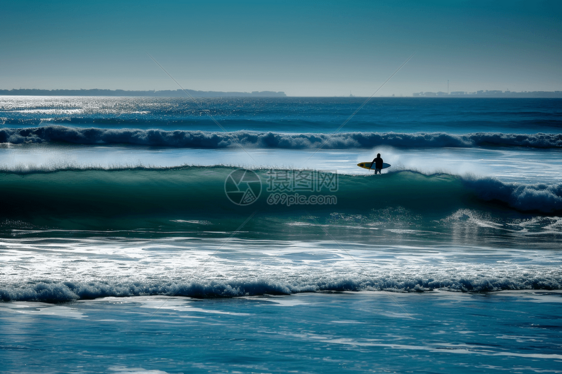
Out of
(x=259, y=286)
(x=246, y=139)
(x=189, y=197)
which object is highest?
(x=246, y=139)

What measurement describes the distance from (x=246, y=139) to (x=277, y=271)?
2321cm

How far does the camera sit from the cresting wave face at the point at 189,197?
1136 centimetres

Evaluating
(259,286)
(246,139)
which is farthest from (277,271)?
(246,139)

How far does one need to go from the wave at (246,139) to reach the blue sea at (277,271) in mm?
12690

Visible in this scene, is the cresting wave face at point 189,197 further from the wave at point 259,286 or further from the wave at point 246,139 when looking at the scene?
the wave at point 246,139

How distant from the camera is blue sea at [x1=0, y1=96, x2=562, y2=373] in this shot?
4340 millimetres

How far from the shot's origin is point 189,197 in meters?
13.1

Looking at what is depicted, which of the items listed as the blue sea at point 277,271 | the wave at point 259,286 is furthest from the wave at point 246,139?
the wave at point 259,286

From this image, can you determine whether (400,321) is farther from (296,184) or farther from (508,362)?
(296,184)

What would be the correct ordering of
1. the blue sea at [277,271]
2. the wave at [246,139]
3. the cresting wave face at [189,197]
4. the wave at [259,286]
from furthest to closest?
the wave at [246,139] < the cresting wave face at [189,197] < the wave at [259,286] < the blue sea at [277,271]

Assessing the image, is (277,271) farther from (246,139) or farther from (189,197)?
(246,139)

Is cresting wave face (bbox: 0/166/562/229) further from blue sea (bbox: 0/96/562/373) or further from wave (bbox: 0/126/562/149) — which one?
wave (bbox: 0/126/562/149)

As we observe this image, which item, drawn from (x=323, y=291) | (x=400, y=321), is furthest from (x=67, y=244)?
(x=400, y=321)

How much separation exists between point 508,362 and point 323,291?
2.51 m
